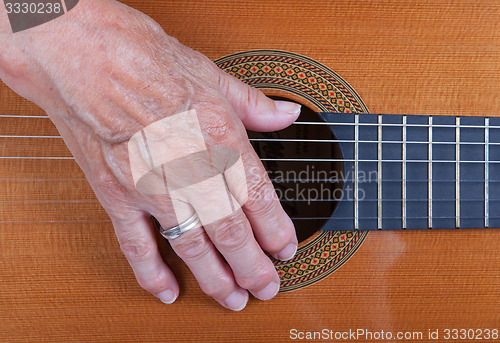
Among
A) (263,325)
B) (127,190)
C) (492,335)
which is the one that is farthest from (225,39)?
(492,335)

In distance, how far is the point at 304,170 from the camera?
2.71 ft

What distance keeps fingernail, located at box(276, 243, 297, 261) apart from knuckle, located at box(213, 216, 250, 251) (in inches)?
4.9

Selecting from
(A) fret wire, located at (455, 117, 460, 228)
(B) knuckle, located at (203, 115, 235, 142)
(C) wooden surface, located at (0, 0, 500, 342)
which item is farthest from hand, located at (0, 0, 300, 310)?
(A) fret wire, located at (455, 117, 460, 228)

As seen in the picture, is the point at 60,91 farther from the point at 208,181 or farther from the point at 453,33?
the point at 453,33

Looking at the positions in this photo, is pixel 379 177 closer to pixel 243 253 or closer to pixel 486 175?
pixel 486 175

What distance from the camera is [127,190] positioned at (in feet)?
2.10

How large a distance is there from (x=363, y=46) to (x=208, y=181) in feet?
1.57

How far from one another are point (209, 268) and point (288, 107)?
0.35 meters

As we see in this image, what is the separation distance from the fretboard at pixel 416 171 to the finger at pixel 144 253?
37 cm

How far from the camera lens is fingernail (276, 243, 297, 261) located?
75 centimetres

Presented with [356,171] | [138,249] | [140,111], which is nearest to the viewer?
[140,111]

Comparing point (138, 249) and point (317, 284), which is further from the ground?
point (138, 249)

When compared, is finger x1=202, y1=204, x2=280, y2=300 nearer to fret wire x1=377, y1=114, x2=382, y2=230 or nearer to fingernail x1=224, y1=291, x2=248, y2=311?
fingernail x1=224, y1=291, x2=248, y2=311

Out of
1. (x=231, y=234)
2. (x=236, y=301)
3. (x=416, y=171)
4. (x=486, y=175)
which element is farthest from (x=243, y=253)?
(x=486, y=175)
